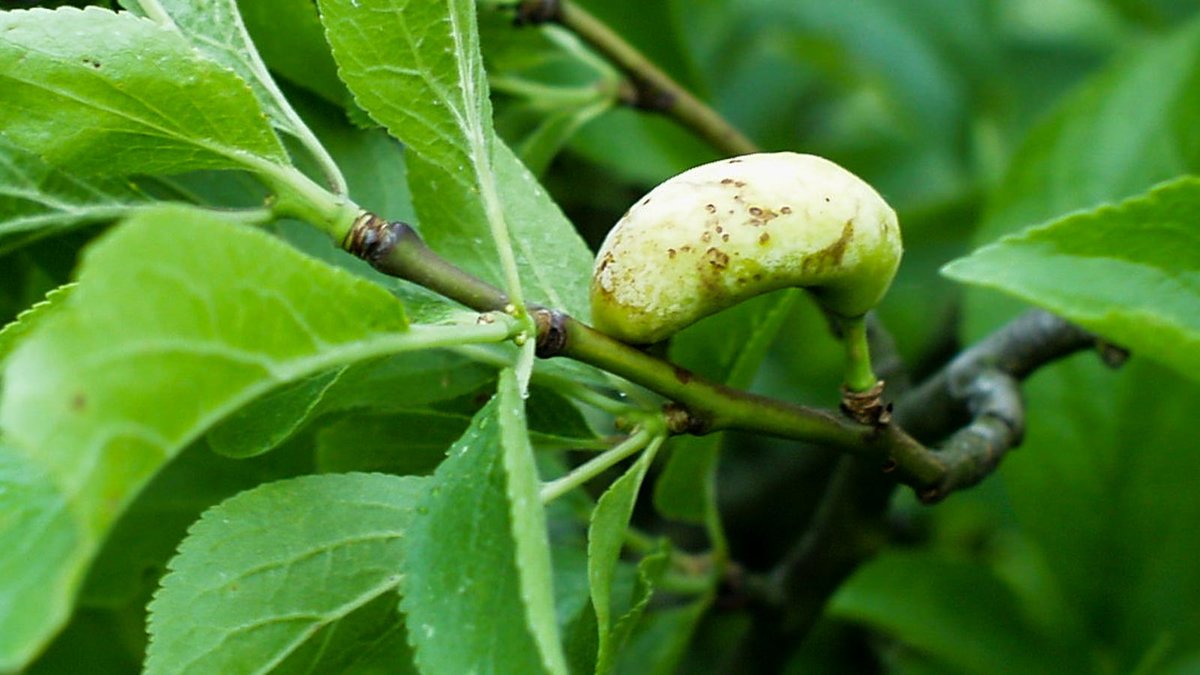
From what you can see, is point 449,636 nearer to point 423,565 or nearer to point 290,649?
point 423,565

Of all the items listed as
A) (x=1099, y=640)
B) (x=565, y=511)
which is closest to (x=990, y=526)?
(x=1099, y=640)

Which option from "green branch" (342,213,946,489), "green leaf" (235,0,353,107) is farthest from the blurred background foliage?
"green branch" (342,213,946,489)

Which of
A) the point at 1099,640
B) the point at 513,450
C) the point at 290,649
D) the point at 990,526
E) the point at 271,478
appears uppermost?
the point at 513,450

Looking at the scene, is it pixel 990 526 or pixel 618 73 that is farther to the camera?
pixel 990 526

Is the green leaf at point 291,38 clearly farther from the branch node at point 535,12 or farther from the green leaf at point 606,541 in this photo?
the green leaf at point 606,541

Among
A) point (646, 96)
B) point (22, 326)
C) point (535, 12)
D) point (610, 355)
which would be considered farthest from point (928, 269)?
point (22, 326)

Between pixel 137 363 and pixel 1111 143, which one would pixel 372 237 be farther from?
pixel 1111 143

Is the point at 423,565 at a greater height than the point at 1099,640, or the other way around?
the point at 423,565
